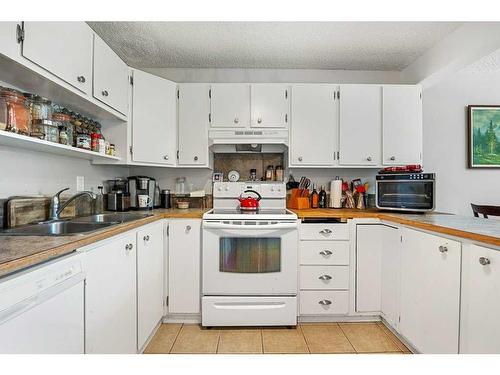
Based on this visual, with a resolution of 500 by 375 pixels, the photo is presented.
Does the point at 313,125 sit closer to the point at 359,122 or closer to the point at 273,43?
the point at 359,122

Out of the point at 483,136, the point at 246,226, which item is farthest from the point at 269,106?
the point at 483,136

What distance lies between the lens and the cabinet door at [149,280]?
66.8 inches

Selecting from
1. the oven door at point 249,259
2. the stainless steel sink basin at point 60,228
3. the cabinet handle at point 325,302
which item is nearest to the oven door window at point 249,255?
the oven door at point 249,259

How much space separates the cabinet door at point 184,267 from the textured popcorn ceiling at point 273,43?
1.52 meters

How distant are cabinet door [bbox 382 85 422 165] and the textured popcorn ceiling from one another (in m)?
0.36

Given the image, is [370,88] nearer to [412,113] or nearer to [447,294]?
[412,113]

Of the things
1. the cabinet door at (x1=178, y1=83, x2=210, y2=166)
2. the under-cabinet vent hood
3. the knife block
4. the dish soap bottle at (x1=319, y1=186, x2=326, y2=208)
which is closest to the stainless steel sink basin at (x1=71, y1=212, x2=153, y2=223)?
the cabinet door at (x1=178, y1=83, x2=210, y2=166)

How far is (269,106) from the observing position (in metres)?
2.53

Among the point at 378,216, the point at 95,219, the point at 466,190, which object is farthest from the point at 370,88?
the point at 95,219

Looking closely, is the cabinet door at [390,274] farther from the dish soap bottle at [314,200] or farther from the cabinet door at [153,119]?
the cabinet door at [153,119]

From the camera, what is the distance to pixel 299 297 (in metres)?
2.20

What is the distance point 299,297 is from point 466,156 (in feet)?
8.14

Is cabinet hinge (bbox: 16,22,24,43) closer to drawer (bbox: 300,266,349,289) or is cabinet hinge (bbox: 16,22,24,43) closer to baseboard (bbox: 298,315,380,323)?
drawer (bbox: 300,266,349,289)

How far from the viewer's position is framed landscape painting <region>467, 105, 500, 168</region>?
303cm
